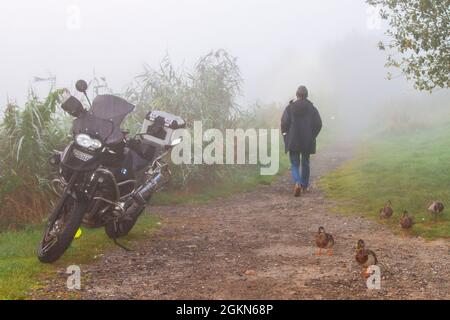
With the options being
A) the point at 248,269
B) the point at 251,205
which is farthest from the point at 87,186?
the point at 251,205

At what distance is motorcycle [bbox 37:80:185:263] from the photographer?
22.6 feet

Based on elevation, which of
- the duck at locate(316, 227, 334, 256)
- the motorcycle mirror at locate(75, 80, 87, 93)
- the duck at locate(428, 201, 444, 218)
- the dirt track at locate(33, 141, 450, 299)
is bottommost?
the dirt track at locate(33, 141, 450, 299)

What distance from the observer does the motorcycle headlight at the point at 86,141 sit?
22.4ft

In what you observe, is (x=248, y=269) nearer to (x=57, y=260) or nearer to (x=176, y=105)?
(x=57, y=260)

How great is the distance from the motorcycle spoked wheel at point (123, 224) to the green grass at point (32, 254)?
0.16 m

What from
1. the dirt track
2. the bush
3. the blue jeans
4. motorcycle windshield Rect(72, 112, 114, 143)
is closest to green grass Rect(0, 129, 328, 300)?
the dirt track

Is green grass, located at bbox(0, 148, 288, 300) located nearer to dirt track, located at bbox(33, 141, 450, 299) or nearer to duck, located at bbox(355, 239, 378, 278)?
dirt track, located at bbox(33, 141, 450, 299)

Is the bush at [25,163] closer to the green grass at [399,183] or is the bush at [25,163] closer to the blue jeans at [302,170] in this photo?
the blue jeans at [302,170]

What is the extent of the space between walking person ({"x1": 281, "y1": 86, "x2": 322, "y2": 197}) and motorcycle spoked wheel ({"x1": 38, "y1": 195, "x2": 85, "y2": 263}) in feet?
25.2

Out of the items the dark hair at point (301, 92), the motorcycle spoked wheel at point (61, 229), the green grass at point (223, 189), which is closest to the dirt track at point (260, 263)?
the motorcycle spoked wheel at point (61, 229)

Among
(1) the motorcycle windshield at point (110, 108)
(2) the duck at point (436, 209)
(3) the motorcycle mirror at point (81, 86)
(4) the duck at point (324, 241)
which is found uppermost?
(3) the motorcycle mirror at point (81, 86)

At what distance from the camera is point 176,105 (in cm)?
1442
